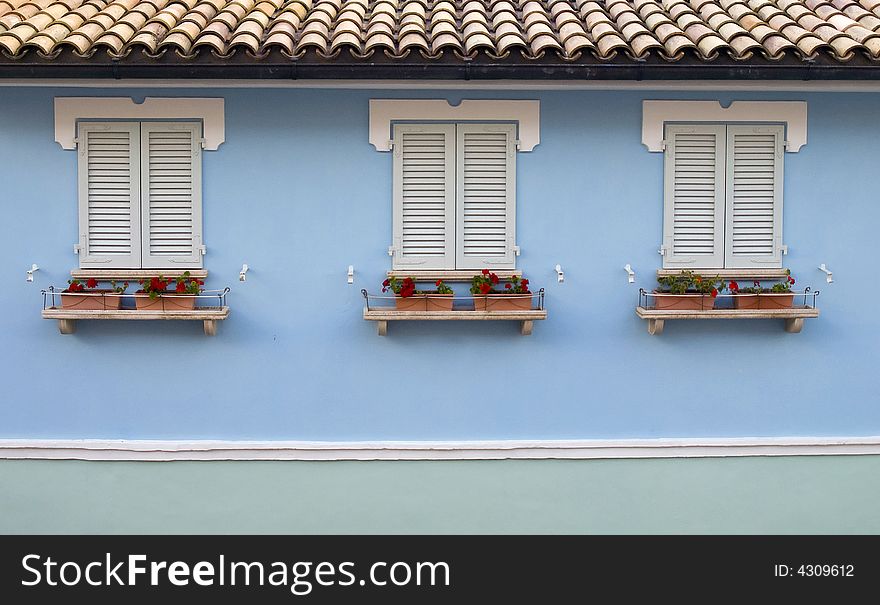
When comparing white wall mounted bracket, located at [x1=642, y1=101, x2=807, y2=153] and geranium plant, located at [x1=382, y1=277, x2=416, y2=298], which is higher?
white wall mounted bracket, located at [x1=642, y1=101, x2=807, y2=153]

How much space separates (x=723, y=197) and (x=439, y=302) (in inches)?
87.7

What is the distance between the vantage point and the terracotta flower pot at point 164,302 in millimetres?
6090

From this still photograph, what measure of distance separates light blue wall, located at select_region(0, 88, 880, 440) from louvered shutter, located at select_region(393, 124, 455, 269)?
5.0 inches

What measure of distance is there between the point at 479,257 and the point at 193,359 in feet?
7.26

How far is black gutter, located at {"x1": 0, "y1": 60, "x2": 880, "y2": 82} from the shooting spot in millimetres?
5680

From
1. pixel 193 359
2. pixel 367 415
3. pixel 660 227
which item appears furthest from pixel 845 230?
pixel 193 359

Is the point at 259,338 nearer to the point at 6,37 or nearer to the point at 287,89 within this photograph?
the point at 287,89

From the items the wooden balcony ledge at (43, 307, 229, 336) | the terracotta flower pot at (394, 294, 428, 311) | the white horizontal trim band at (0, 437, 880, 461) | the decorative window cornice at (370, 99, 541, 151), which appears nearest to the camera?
the wooden balcony ledge at (43, 307, 229, 336)

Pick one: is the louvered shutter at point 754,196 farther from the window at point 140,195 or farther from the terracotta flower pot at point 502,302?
the window at point 140,195

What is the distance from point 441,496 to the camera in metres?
6.43

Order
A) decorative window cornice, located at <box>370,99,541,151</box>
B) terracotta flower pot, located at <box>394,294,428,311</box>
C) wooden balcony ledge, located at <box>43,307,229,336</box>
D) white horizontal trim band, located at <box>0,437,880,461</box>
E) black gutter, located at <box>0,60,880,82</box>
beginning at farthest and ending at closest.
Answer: white horizontal trim band, located at <box>0,437,880,461</box>, decorative window cornice, located at <box>370,99,541,151</box>, terracotta flower pot, located at <box>394,294,428,311</box>, wooden balcony ledge, located at <box>43,307,229,336</box>, black gutter, located at <box>0,60,880,82</box>

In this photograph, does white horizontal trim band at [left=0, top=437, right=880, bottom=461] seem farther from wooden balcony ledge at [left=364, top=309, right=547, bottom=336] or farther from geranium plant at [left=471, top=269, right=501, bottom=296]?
geranium plant at [left=471, top=269, right=501, bottom=296]

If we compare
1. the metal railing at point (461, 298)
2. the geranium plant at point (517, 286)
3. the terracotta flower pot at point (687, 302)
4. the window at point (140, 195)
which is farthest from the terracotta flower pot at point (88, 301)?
the terracotta flower pot at point (687, 302)

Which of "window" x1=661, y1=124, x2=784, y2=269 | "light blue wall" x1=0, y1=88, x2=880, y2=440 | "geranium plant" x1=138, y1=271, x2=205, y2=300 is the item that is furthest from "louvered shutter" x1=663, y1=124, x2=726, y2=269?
"geranium plant" x1=138, y1=271, x2=205, y2=300
